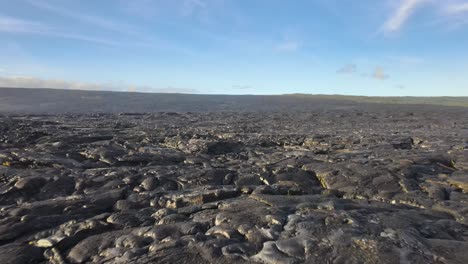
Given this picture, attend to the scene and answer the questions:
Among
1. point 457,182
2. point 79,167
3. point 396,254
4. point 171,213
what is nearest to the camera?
point 396,254

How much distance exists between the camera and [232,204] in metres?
9.86

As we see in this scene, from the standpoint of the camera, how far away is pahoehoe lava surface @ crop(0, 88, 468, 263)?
7.64 meters

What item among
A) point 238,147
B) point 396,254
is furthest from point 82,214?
point 238,147

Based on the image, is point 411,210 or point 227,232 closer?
point 227,232

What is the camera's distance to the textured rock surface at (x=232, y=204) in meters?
7.64

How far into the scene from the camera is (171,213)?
9.48 meters

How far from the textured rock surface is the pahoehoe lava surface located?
1.3 inches

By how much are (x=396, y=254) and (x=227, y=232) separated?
10.1ft

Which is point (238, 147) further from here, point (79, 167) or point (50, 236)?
point (50, 236)

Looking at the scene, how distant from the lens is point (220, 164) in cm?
1451

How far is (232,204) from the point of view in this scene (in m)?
9.86

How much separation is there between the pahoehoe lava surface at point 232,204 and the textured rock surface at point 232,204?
33 mm

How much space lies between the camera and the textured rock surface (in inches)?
301

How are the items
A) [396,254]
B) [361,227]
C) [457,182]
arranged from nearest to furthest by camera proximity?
[396,254] → [361,227] → [457,182]
